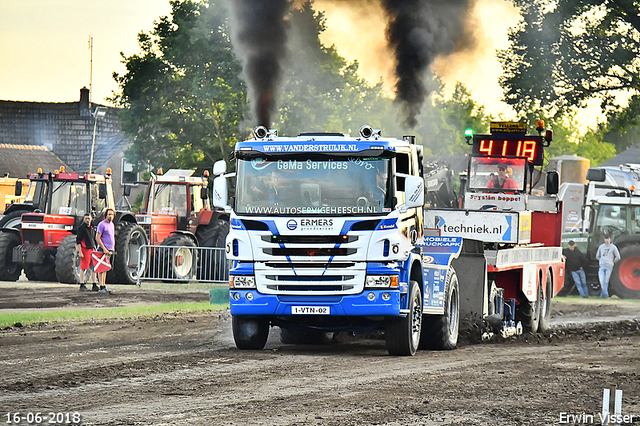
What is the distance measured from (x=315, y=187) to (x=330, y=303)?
146 centimetres

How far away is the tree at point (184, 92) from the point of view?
49000 millimetres

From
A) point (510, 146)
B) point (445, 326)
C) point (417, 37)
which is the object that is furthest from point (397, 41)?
point (445, 326)

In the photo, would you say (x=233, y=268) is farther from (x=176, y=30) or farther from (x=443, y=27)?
(x=176, y=30)

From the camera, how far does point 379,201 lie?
44.0 feet

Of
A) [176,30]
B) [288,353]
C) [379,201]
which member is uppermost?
[176,30]

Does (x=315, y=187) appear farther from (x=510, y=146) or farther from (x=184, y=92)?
(x=184, y=92)

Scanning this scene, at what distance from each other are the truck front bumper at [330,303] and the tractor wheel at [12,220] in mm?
17570

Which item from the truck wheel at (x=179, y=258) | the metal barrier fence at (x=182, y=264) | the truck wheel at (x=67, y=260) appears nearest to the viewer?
the truck wheel at (x=67, y=260)

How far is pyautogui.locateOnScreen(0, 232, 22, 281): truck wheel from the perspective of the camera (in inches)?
1145

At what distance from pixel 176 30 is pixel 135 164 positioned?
7.23 meters

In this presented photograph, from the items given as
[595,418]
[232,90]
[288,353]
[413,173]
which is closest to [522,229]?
[413,173]

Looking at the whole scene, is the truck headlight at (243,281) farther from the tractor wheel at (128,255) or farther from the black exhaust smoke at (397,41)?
the tractor wheel at (128,255)

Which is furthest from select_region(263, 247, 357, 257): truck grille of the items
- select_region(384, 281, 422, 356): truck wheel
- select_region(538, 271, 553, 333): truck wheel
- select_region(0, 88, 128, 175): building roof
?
select_region(0, 88, 128, 175): building roof

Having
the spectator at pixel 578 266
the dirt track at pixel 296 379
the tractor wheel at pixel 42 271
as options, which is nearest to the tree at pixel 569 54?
the spectator at pixel 578 266
